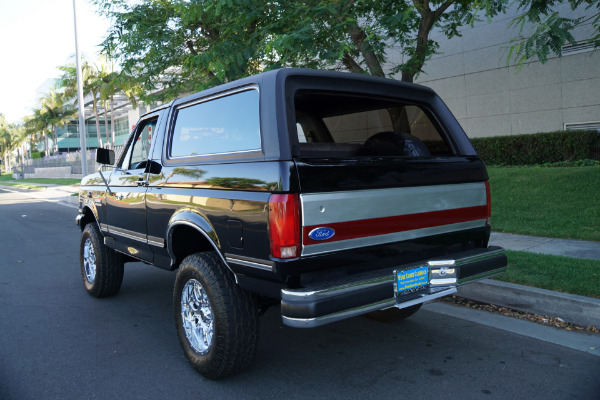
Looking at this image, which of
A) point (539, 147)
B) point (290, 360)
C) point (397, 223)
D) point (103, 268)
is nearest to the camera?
point (397, 223)

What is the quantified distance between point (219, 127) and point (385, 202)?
53.6 inches

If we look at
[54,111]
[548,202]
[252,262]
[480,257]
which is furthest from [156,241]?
[54,111]

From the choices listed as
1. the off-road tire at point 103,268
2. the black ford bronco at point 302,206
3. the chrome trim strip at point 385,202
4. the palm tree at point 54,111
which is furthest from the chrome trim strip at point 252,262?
the palm tree at point 54,111

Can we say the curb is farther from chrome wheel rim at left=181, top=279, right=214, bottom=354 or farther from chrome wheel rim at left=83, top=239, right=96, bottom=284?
chrome wheel rim at left=83, top=239, right=96, bottom=284

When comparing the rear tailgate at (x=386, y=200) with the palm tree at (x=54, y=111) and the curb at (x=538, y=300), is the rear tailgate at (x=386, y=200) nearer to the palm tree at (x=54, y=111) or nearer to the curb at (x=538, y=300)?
the curb at (x=538, y=300)

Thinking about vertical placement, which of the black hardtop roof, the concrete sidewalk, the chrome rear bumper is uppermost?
the black hardtop roof

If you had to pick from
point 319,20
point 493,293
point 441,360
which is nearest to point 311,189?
point 441,360

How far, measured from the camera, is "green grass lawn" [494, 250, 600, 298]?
4688 millimetres

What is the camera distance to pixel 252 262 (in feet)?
10.1

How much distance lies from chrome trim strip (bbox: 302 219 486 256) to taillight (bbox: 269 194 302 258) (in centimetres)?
8

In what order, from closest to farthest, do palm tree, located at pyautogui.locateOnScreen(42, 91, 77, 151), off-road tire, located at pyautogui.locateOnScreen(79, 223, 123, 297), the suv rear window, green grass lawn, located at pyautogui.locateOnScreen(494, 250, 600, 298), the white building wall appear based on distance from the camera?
1. the suv rear window
2. green grass lawn, located at pyautogui.locateOnScreen(494, 250, 600, 298)
3. off-road tire, located at pyautogui.locateOnScreen(79, 223, 123, 297)
4. the white building wall
5. palm tree, located at pyautogui.locateOnScreen(42, 91, 77, 151)

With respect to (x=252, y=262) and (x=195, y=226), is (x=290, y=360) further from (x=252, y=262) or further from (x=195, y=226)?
(x=195, y=226)

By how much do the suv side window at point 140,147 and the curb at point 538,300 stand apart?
3225 millimetres

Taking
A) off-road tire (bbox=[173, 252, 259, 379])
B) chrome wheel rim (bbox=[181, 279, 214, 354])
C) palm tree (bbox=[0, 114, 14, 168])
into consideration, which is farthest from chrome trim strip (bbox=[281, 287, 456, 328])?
palm tree (bbox=[0, 114, 14, 168])
